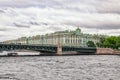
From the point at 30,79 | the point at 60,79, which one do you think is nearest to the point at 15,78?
the point at 30,79

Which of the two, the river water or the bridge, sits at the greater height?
the bridge

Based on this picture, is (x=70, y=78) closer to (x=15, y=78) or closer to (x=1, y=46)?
(x=15, y=78)

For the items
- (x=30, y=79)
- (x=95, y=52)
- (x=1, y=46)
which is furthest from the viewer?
(x=95, y=52)

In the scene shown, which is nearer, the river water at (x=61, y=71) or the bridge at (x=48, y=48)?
the river water at (x=61, y=71)

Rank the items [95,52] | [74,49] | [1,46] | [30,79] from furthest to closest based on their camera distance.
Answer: [95,52] < [74,49] < [1,46] < [30,79]

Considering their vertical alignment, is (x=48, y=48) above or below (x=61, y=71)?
above

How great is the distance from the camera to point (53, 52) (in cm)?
12562

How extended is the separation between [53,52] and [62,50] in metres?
2.76

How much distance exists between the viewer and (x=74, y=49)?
124688 millimetres

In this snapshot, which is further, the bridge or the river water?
the bridge

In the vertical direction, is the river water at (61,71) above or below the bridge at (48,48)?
below

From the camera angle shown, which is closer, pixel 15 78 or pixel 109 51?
pixel 15 78

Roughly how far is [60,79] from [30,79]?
8.43ft

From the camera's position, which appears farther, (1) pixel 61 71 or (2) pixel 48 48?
(2) pixel 48 48
